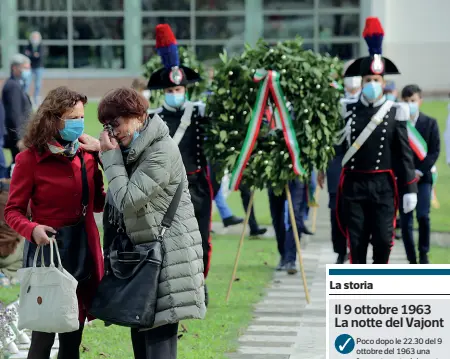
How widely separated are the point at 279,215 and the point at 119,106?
595 centimetres

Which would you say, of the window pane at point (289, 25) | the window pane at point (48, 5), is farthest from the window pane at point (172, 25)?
the window pane at point (48, 5)

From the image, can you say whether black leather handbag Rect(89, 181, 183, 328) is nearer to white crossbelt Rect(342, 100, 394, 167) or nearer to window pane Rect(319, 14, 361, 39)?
white crossbelt Rect(342, 100, 394, 167)

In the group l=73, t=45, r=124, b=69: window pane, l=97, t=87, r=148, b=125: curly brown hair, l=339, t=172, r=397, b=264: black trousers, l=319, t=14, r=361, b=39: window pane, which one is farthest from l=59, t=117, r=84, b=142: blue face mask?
l=73, t=45, r=124, b=69: window pane

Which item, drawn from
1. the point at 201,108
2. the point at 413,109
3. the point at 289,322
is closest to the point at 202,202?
the point at 201,108

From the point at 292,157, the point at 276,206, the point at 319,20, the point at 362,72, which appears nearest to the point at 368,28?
the point at 362,72

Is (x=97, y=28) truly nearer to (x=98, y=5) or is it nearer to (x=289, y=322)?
(x=98, y=5)

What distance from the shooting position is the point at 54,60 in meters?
40.8

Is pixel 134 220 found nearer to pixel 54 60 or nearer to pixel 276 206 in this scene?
pixel 276 206

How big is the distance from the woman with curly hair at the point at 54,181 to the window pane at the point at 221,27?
34708 mm

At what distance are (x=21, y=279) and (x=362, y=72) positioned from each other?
4.49m

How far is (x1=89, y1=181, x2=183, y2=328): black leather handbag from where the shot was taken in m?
5.82

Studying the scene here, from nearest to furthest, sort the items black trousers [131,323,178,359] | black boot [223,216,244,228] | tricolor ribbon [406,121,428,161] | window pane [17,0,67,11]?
1. black trousers [131,323,178,359]
2. tricolor ribbon [406,121,428,161]
3. black boot [223,216,244,228]
4. window pane [17,0,67,11]

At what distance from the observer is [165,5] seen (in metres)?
41.0

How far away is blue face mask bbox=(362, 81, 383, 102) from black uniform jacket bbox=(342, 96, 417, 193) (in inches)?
2.7
